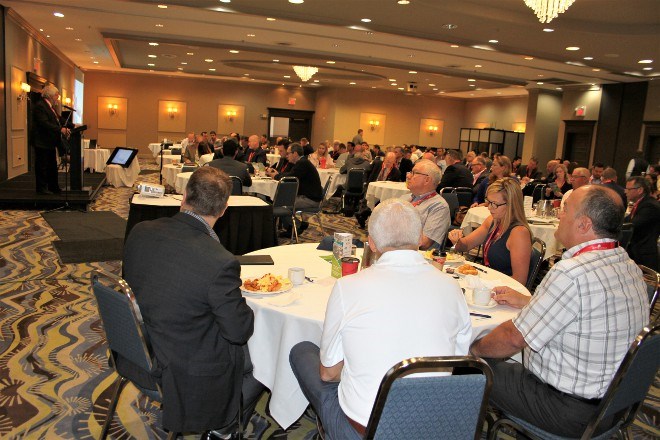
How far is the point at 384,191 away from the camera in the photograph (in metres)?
8.79

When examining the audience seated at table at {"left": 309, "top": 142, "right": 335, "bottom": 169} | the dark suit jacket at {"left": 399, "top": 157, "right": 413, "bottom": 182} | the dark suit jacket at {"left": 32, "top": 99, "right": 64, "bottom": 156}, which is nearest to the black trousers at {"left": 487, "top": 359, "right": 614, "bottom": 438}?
the dark suit jacket at {"left": 399, "top": 157, "right": 413, "bottom": 182}

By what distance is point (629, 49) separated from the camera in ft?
34.2

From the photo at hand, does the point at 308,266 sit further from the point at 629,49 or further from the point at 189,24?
the point at 629,49

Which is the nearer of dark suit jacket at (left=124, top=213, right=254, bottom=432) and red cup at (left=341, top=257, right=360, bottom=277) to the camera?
dark suit jacket at (left=124, top=213, right=254, bottom=432)

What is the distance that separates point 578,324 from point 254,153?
10359 millimetres

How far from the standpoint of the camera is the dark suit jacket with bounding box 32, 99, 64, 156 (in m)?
8.70

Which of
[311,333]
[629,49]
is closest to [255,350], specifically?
[311,333]

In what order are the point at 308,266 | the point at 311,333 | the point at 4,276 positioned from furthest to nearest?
the point at 4,276 < the point at 308,266 < the point at 311,333

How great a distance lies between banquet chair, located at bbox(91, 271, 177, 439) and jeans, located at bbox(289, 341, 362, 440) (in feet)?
1.90

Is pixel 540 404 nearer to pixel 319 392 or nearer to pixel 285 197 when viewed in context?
pixel 319 392

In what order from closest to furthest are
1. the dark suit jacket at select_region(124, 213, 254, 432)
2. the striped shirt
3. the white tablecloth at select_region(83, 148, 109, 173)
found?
the striped shirt < the dark suit jacket at select_region(124, 213, 254, 432) < the white tablecloth at select_region(83, 148, 109, 173)

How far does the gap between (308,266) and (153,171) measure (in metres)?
15.7

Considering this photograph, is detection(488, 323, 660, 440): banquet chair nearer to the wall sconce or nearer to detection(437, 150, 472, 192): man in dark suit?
detection(437, 150, 472, 192): man in dark suit

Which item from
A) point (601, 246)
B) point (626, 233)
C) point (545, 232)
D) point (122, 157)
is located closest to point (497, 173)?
point (545, 232)
